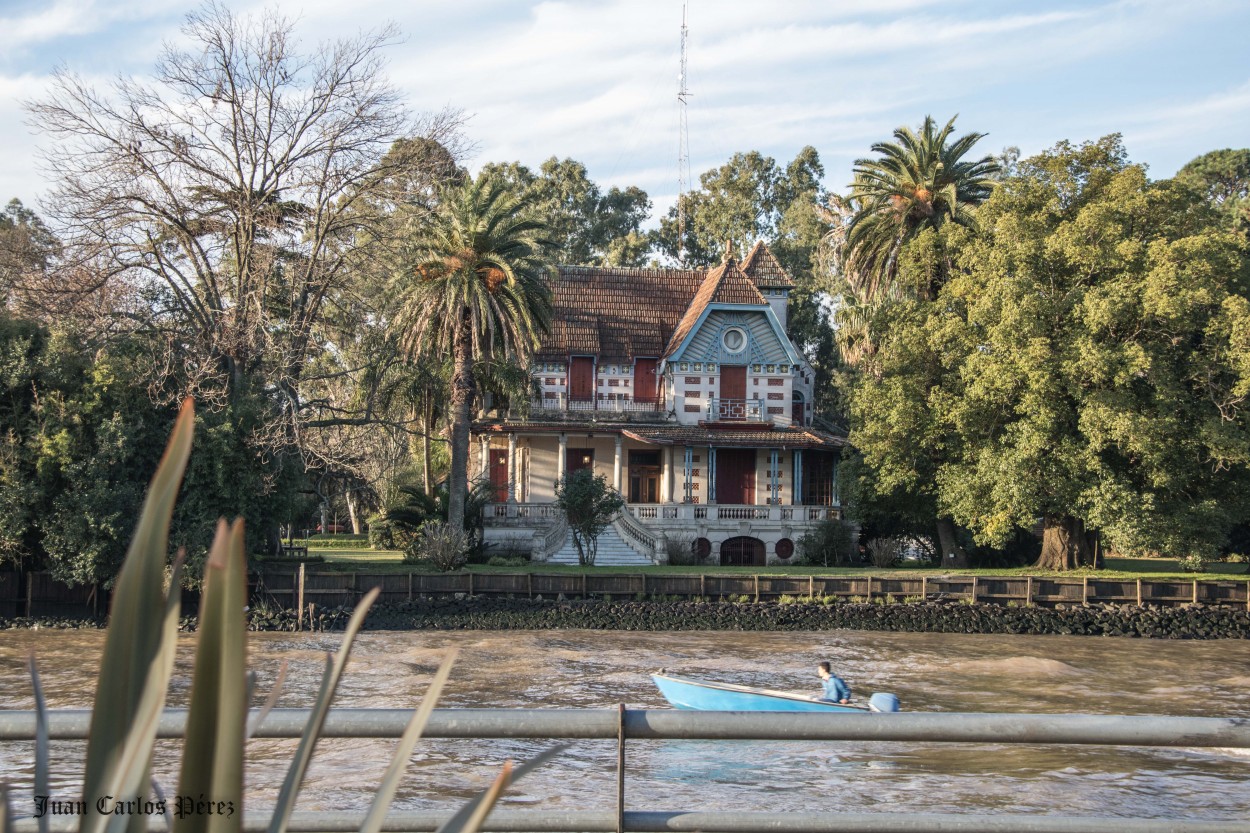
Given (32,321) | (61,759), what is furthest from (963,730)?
(32,321)

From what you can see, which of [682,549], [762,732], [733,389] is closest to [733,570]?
[682,549]

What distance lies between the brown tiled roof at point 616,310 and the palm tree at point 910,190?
10.2 metres

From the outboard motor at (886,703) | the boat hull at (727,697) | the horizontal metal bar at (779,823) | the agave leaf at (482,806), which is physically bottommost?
the boat hull at (727,697)

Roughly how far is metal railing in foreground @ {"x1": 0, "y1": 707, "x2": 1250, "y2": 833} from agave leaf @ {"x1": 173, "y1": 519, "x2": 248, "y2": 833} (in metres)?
1.37

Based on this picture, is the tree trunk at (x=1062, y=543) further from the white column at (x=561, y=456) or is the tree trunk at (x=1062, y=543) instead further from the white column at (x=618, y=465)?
the white column at (x=561, y=456)

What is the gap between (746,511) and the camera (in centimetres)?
4588

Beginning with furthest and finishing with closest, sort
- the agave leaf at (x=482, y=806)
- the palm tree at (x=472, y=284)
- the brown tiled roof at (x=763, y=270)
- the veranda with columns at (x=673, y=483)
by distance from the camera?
1. the brown tiled roof at (x=763, y=270)
2. the veranda with columns at (x=673, y=483)
3. the palm tree at (x=472, y=284)
4. the agave leaf at (x=482, y=806)

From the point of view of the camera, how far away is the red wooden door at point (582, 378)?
165 feet

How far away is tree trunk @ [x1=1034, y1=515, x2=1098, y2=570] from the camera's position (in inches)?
1641

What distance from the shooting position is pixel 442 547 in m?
37.8

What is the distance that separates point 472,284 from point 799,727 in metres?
35.6

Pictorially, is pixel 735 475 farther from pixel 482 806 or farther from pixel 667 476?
pixel 482 806

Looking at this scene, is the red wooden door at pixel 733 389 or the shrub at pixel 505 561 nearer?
the shrub at pixel 505 561

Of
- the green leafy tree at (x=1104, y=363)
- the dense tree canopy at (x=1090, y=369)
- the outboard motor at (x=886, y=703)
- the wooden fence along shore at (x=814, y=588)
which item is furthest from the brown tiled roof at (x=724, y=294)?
the outboard motor at (x=886, y=703)
